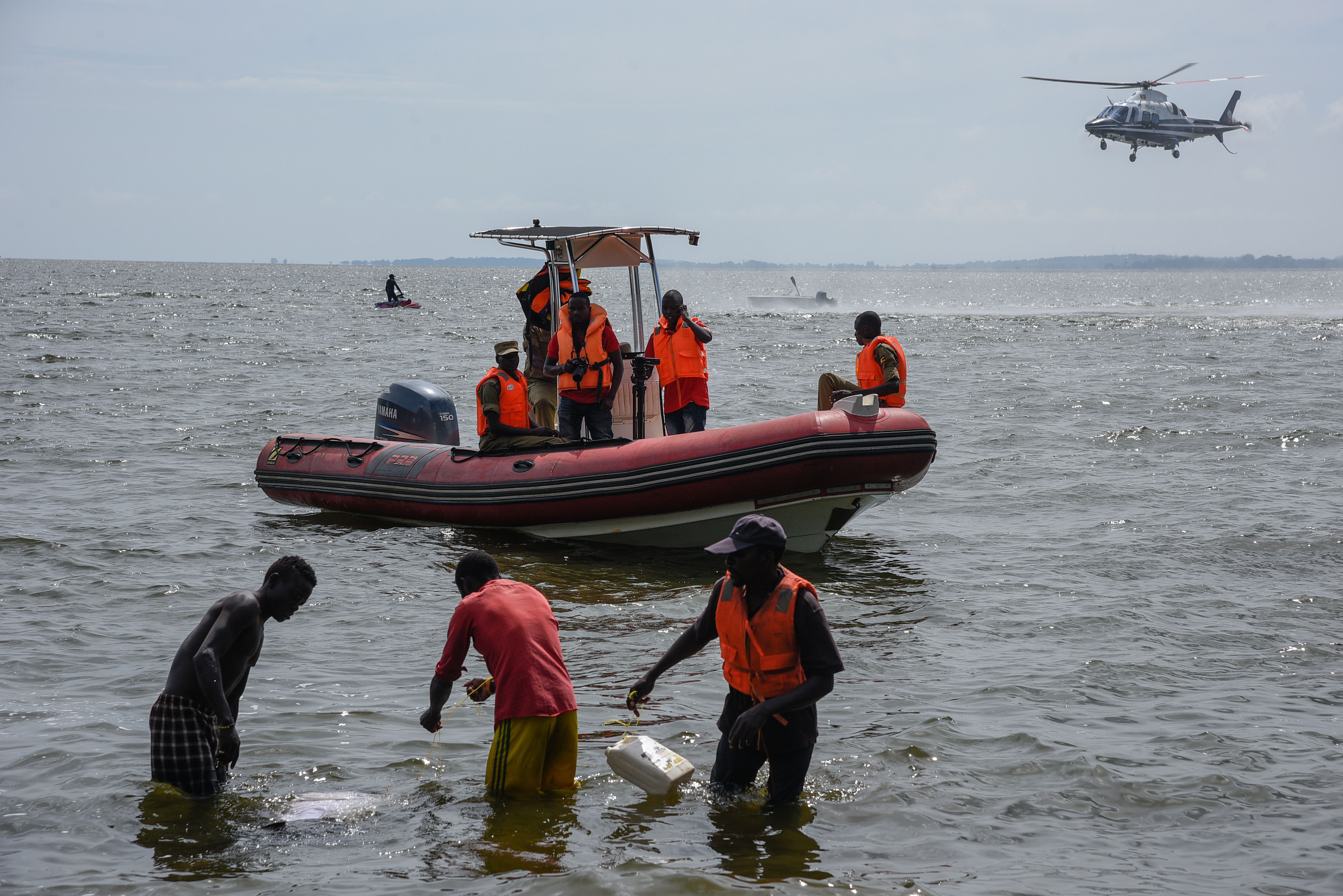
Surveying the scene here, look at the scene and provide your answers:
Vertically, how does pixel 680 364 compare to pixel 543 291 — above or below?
below

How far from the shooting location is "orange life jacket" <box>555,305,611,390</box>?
8.62m

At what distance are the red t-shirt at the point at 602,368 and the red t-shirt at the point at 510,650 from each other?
4.63 m

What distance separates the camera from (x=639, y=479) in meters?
8.52

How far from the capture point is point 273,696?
6000mm

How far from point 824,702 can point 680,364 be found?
13.2 ft

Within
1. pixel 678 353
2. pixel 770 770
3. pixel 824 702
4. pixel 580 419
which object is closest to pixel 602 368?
pixel 580 419

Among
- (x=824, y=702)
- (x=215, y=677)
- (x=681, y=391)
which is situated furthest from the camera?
(x=681, y=391)

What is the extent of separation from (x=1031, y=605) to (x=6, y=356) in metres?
25.0

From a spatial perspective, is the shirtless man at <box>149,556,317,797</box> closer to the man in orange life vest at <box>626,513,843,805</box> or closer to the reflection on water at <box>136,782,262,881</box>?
the reflection on water at <box>136,782,262,881</box>

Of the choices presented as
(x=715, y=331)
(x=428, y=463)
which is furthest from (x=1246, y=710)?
(x=715, y=331)

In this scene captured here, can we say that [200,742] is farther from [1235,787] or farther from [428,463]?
[428,463]

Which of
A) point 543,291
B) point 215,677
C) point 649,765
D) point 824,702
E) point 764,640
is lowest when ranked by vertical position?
point 824,702

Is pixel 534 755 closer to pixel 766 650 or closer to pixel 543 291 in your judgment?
pixel 766 650

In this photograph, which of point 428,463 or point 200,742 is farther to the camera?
point 428,463
